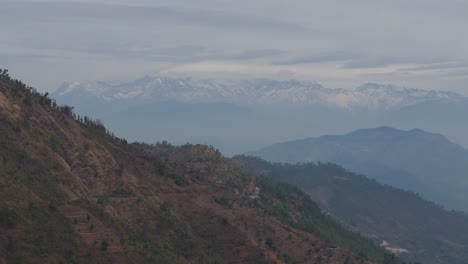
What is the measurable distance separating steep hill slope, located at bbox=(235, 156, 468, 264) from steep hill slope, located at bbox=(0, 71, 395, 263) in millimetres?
95139

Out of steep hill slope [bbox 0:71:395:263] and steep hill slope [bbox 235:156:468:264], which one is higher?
steep hill slope [bbox 0:71:395:263]

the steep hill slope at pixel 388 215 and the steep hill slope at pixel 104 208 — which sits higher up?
the steep hill slope at pixel 104 208

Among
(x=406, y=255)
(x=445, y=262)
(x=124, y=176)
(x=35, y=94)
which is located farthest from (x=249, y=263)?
(x=445, y=262)

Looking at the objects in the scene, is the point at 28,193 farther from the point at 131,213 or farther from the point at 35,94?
the point at 35,94

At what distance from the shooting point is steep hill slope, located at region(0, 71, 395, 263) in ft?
152

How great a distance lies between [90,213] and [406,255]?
105m

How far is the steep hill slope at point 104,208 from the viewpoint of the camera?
46.2m

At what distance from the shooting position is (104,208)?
2140 inches

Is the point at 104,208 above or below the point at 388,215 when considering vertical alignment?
above

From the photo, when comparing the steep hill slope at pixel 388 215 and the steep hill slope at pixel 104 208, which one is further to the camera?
the steep hill slope at pixel 388 215

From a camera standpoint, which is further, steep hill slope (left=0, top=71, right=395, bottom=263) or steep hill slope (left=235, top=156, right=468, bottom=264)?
steep hill slope (left=235, top=156, right=468, bottom=264)

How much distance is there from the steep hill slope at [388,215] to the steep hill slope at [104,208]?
9514 centimetres

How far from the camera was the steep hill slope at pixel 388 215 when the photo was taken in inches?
6511

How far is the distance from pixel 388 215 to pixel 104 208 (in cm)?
14229
